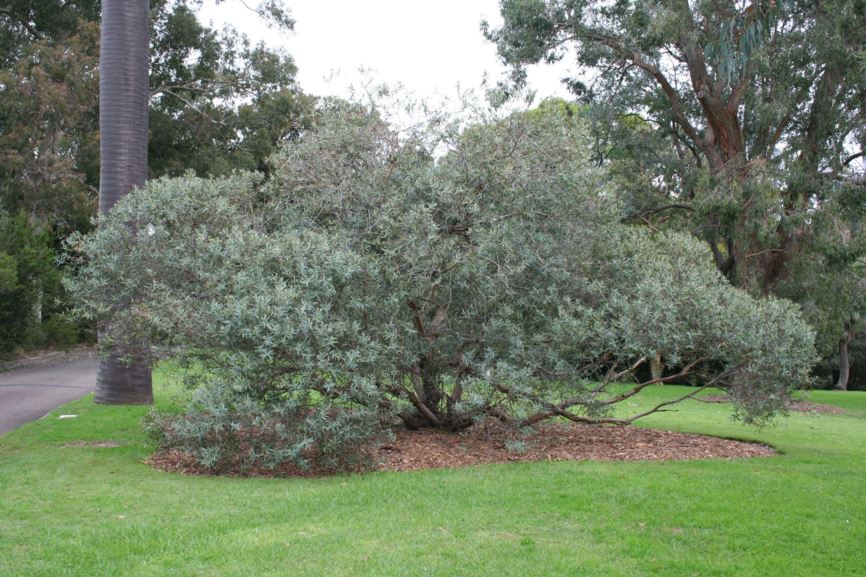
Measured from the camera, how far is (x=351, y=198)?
9742mm

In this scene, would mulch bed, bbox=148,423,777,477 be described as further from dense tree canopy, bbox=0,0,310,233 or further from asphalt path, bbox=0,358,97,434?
dense tree canopy, bbox=0,0,310,233

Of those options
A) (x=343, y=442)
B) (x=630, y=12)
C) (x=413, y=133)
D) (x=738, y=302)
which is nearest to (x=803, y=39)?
(x=630, y=12)

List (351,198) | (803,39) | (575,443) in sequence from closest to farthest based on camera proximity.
Result: (351,198) → (575,443) → (803,39)

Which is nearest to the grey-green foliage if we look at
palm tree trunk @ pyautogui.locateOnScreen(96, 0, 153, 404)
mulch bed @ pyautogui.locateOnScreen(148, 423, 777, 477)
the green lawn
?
mulch bed @ pyautogui.locateOnScreen(148, 423, 777, 477)

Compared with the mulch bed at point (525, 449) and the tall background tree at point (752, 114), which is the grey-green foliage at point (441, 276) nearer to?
the mulch bed at point (525, 449)

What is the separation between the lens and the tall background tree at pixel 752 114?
56.3 feet

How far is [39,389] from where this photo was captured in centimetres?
1686

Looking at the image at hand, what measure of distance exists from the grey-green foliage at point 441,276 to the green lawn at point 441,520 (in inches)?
46.6

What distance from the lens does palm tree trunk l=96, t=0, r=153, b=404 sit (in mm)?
13062

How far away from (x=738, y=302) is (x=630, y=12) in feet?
39.1

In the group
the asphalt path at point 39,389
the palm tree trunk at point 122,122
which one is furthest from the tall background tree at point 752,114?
the asphalt path at point 39,389

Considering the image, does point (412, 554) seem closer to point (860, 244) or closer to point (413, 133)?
point (413, 133)

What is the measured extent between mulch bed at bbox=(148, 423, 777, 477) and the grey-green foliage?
51 centimetres

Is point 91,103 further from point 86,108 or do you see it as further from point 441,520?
point 441,520
